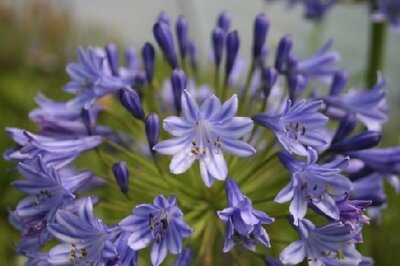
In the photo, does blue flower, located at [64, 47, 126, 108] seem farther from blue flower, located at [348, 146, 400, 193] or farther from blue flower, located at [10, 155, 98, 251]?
blue flower, located at [348, 146, 400, 193]

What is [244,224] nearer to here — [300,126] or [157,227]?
[157,227]

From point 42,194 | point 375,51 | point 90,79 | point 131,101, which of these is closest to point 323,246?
point 131,101

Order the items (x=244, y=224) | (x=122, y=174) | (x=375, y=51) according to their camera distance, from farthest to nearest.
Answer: (x=375, y=51) → (x=122, y=174) → (x=244, y=224)

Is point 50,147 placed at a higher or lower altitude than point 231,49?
lower

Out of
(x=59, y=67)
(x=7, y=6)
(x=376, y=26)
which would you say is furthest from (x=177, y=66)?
(x=7, y=6)

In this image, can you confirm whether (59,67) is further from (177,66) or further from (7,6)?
(177,66)

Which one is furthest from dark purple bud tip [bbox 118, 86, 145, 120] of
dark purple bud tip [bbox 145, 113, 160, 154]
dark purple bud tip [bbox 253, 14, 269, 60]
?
dark purple bud tip [bbox 253, 14, 269, 60]

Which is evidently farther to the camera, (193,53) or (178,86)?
(193,53)
